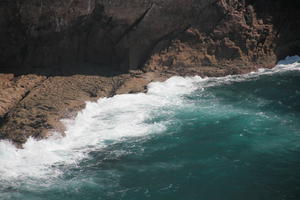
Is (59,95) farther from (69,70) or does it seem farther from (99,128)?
(99,128)

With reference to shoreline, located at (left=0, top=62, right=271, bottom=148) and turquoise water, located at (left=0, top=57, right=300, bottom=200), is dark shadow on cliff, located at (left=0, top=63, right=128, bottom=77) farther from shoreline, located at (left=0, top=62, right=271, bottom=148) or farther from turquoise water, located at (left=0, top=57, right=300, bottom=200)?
turquoise water, located at (left=0, top=57, right=300, bottom=200)

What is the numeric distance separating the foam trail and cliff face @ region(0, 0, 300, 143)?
3.89 feet

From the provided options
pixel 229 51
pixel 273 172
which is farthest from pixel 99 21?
pixel 273 172

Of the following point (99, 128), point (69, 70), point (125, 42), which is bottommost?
point (99, 128)

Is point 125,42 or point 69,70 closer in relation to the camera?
point 69,70

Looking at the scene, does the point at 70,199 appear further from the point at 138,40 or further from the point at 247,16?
the point at 247,16

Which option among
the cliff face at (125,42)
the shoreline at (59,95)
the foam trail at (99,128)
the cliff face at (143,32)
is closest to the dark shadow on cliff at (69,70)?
the cliff face at (125,42)

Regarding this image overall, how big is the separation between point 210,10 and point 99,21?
795cm

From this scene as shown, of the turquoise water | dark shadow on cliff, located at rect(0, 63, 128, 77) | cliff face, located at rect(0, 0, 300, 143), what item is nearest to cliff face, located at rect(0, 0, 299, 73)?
cliff face, located at rect(0, 0, 300, 143)

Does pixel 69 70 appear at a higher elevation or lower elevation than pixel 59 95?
higher

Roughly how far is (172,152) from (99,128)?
4833mm

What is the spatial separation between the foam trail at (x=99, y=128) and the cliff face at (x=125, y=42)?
1.18 metres

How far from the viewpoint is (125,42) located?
1235 inches

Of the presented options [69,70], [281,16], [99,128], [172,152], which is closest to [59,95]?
[69,70]
